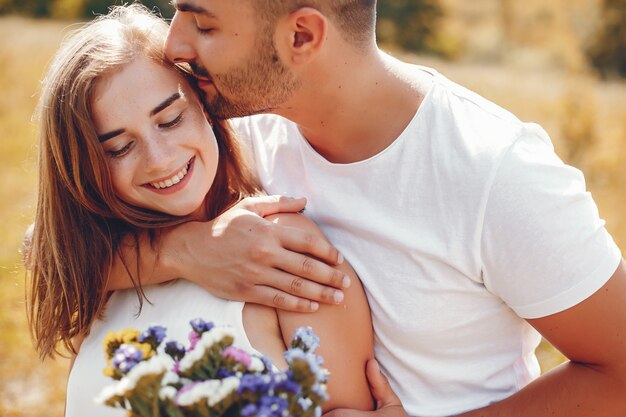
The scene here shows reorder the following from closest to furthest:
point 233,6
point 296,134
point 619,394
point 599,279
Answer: point 599,279 → point 619,394 → point 233,6 → point 296,134

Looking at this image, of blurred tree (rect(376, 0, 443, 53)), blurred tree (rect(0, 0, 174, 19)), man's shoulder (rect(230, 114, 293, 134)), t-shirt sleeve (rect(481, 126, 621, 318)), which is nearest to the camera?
A: t-shirt sleeve (rect(481, 126, 621, 318))

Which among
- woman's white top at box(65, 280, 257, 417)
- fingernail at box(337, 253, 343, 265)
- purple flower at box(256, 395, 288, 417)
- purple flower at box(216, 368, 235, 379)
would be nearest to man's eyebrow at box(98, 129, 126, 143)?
woman's white top at box(65, 280, 257, 417)

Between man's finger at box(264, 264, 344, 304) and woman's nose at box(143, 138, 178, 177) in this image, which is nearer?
man's finger at box(264, 264, 344, 304)

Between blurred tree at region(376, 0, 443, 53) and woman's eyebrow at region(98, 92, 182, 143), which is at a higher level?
woman's eyebrow at region(98, 92, 182, 143)

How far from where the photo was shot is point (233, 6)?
8.23 ft

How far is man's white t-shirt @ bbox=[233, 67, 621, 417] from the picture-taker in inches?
86.0

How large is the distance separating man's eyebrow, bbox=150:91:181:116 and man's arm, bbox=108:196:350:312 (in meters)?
0.42

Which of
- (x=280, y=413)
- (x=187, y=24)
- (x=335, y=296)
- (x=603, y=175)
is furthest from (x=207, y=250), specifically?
(x=603, y=175)

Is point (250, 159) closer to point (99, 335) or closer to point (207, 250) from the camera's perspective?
point (207, 250)

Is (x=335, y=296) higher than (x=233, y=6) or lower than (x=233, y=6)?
lower

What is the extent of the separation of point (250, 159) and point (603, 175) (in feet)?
22.5

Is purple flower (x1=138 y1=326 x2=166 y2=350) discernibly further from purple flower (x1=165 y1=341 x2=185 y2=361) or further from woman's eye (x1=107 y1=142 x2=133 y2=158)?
woman's eye (x1=107 y1=142 x2=133 y2=158)

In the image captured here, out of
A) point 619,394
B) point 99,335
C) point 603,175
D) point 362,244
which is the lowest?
point 603,175

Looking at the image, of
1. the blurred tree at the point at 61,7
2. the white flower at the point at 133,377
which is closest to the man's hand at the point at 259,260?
the white flower at the point at 133,377
